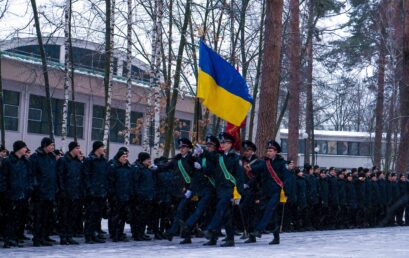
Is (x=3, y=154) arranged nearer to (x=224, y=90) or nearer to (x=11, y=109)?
(x=224, y=90)

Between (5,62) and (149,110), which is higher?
(5,62)

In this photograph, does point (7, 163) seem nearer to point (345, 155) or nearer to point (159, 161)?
point (159, 161)

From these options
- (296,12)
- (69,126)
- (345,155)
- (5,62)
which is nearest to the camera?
(296,12)

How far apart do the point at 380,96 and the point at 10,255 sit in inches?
1198

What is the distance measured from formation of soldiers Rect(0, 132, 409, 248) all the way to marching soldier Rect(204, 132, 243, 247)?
18mm

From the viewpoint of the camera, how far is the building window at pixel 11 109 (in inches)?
1603

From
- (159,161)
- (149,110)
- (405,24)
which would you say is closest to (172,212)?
(159,161)

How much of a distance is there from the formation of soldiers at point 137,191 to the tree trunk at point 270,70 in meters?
3.80

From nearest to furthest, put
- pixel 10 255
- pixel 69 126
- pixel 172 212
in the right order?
pixel 10 255 < pixel 172 212 < pixel 69 126

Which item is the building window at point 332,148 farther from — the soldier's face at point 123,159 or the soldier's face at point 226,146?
the soldier's face at point 226,146

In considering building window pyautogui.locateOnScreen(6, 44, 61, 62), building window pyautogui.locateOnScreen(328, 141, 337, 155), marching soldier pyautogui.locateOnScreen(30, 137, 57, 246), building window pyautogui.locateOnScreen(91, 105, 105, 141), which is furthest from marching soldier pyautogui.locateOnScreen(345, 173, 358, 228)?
building window pyautogui.locateOnScreen(328, 141, 337, 155)

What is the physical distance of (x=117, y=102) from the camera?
45.4 metres

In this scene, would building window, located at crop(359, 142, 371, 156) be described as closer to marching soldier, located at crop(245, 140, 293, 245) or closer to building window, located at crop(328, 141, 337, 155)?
building window, located at crop(328, 141, 337, 155)

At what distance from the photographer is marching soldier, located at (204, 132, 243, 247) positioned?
16062mm
